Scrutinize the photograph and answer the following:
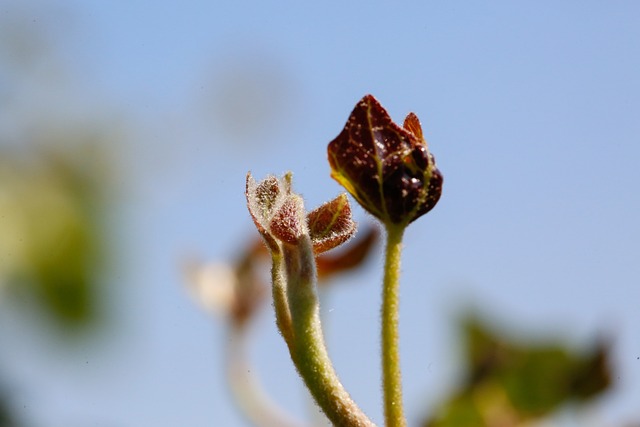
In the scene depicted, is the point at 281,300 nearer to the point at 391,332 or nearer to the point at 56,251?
the point at 391,332

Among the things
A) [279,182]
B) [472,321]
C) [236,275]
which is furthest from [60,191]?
[279,182]

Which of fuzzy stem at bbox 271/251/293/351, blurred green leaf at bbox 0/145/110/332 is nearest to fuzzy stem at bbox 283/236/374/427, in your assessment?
fuzzy stem at bbox 271/251/293/351

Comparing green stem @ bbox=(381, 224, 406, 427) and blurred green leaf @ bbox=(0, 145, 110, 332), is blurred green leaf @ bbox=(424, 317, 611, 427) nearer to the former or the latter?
green stem @ bbox=(381, 224, 406, 427)

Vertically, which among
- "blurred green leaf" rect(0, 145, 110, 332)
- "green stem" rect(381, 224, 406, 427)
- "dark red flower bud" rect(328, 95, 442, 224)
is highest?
"blurred green leaf" rect(0, 145, 110, 332)

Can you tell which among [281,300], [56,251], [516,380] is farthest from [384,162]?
[56,251]

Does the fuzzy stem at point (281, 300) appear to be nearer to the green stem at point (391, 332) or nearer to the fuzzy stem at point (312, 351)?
the fuzzy stem at point (312, 351)

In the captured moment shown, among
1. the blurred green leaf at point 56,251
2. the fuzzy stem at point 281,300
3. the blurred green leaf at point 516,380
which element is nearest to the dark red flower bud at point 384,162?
the fuzzy stem at point 281,300
